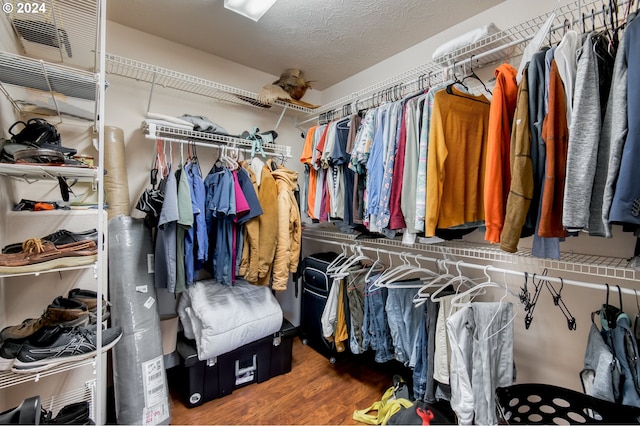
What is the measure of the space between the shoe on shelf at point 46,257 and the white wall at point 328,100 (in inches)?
37.3

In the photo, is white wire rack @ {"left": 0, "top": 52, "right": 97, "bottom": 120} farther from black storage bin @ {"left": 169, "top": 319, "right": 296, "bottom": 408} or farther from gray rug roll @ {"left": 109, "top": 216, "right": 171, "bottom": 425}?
black storage bin @ {"left": 169, "top": 319, "right": 296, "bottom": 408}

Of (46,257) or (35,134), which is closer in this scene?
(46,257)

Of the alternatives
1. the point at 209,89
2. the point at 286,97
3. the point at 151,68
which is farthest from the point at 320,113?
the point at 151,68

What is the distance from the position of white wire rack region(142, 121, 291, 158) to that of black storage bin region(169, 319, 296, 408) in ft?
4.57

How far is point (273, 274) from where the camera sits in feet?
6.74

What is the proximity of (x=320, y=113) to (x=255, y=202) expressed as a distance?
1.18 m

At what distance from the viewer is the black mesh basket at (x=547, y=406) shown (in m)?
0.96

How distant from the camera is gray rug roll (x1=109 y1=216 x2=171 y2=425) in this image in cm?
155

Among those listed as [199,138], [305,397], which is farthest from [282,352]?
[199,138]

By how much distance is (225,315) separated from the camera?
182 centimetres

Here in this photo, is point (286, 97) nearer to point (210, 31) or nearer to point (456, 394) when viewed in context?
point (210, 31)

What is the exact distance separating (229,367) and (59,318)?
3.33ft

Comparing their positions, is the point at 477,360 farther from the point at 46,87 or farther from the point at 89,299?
the point at 46,87

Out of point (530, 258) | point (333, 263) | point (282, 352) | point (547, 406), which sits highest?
point (530, 258)
